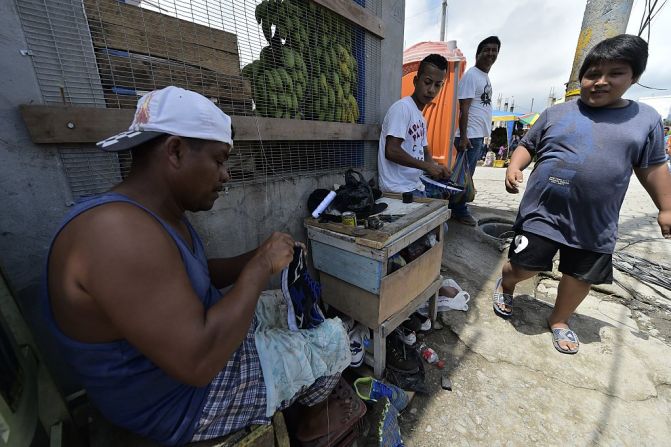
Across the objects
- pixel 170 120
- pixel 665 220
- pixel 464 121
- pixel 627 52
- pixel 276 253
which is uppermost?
pixel 627 52

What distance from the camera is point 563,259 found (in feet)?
7.74

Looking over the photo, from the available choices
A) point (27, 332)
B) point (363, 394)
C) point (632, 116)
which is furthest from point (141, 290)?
point (632, 116)

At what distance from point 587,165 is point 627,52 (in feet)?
2.51

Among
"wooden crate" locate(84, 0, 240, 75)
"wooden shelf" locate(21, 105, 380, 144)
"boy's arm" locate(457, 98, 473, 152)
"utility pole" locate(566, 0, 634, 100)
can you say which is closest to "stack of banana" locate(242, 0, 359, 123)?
"wooden crate" locate(84, 0, 240, 75)

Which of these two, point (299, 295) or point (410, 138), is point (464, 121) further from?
point (299, 295)

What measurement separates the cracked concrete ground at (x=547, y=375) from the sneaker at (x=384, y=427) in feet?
0.65

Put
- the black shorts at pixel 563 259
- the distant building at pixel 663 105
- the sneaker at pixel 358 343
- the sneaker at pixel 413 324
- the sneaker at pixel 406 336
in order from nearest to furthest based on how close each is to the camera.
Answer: the sneaker at pixel 358 343 → the black shorts at pixel 563 259 → the sneaker at pixel 406 336 → the sneaker at pixel 413 324 → the distant building at pixel 663 105

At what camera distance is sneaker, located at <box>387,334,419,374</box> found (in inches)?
82.1

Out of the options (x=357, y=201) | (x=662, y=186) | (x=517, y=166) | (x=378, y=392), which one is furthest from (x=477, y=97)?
(x=378, y=392)

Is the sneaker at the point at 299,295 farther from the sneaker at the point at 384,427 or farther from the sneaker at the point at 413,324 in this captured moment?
the sneaker at the point at 413,324

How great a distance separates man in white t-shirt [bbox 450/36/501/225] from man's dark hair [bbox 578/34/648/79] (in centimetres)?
222

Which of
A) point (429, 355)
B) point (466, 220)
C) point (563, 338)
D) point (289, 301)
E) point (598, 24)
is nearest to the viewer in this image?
point (289, 301)

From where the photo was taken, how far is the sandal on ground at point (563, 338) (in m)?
2.34

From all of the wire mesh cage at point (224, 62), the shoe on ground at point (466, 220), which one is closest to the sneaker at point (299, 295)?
the wire mesh cage at point (224, 62)
